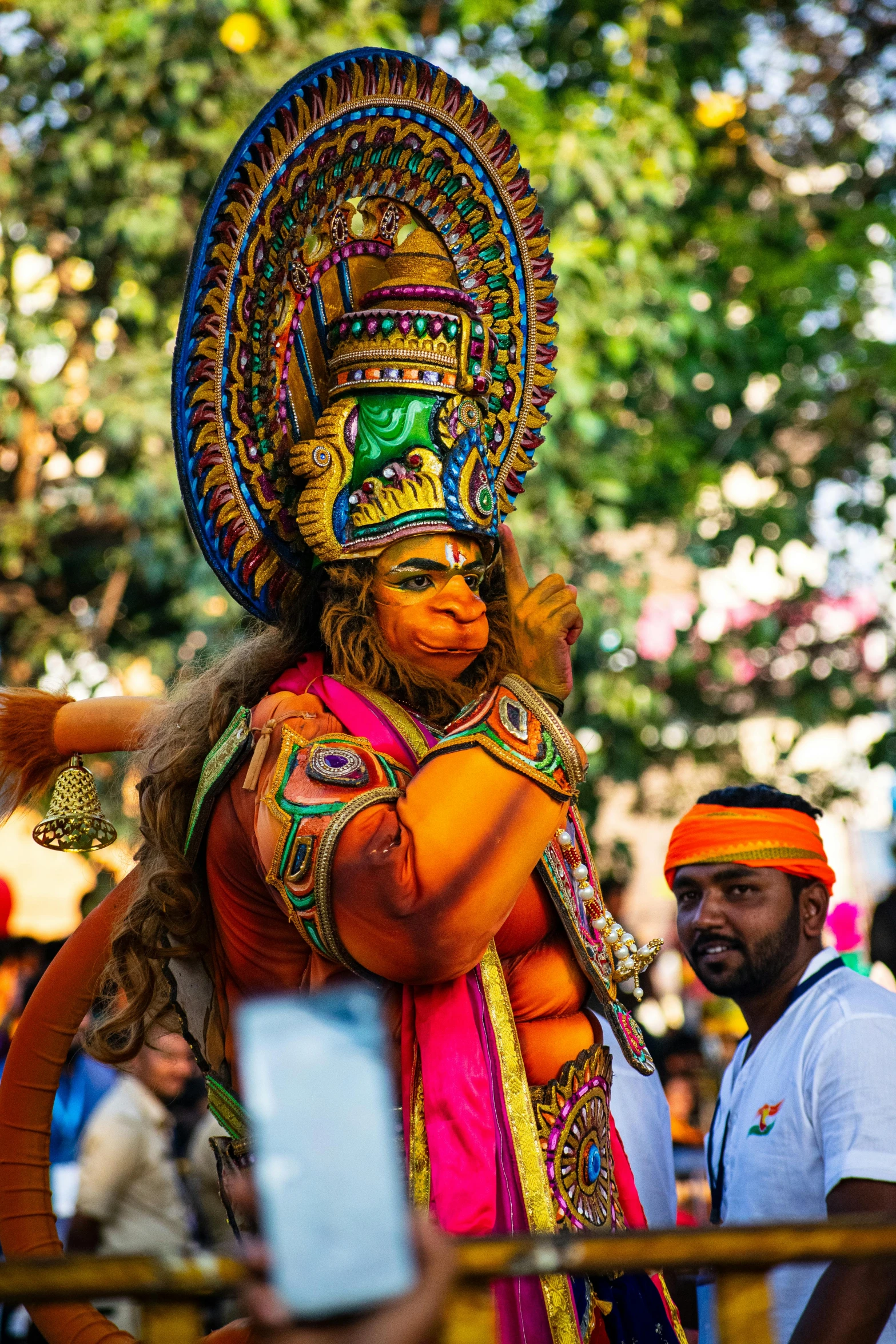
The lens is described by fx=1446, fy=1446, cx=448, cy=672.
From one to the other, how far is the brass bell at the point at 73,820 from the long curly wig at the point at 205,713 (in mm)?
118

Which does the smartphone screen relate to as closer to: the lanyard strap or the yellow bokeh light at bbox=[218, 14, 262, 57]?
the lanyard strap

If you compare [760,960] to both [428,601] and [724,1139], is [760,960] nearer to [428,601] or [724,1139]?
[724,1139]

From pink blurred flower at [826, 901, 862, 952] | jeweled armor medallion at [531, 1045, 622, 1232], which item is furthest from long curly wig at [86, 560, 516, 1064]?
pink blurred flower at [826, 901, 862, 952]

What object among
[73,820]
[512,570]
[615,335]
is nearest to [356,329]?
[512,570]

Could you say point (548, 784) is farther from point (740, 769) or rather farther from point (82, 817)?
point (740, 769)

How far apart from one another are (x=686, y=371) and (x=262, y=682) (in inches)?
193

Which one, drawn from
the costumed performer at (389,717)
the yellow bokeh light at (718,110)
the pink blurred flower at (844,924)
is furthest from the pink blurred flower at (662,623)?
the costumed performer at (389,717)

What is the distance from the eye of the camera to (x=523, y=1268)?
123cm

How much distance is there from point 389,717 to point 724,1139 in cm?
145

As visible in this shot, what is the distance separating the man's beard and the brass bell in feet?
4.54

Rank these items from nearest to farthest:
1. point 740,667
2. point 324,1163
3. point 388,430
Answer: point 324,1163, point 388,430, point 740,667

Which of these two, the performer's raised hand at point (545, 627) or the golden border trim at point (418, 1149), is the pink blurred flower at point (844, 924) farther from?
the golden border trim at point (418, 1149)

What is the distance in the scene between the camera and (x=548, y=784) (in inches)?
81.1

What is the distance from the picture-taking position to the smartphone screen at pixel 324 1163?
1.09 m
